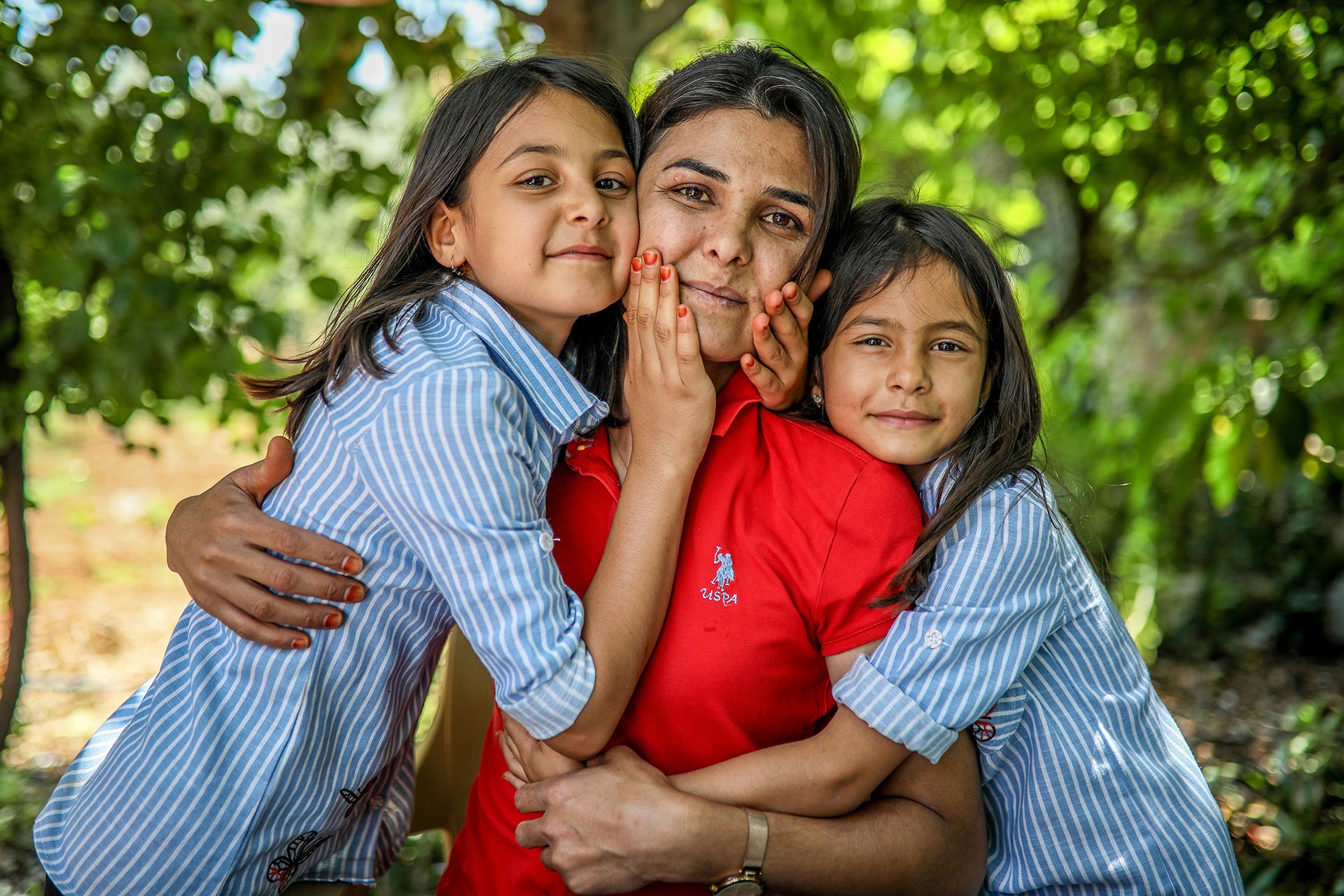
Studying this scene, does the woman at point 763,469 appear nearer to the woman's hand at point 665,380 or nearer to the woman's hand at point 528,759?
the woman's hand at point 665,380

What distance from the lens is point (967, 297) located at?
6.23ft

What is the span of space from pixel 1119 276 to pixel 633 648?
17.5ft

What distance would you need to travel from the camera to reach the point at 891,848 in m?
1.65

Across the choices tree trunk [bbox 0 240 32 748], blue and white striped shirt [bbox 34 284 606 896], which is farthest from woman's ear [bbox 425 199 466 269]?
tree trunk [bbox 0 240 32 748]

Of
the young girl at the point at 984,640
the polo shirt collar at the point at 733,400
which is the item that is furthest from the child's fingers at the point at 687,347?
the young girl at the point at 984,640

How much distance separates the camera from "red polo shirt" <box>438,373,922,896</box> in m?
1.72

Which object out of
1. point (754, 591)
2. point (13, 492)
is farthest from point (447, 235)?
point (13, 492)

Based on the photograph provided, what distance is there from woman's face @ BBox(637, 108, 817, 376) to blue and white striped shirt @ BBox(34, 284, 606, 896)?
0.92ft

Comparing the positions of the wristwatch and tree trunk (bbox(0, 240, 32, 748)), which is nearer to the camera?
the wristwatch

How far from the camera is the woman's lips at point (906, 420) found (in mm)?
1828

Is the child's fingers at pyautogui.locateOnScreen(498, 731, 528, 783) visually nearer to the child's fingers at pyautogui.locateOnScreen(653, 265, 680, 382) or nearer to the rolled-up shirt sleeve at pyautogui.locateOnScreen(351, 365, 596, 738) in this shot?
the rolled-up shirt sleeve at pyautogui.locateOnScreen(351, 365, 596, 738)

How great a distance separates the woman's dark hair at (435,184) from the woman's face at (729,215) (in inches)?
7.2

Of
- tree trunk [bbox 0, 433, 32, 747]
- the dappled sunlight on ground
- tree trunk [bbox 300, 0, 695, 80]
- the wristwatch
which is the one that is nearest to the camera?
the wristwatch

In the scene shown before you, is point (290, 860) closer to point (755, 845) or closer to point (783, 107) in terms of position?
point (755, 845)
